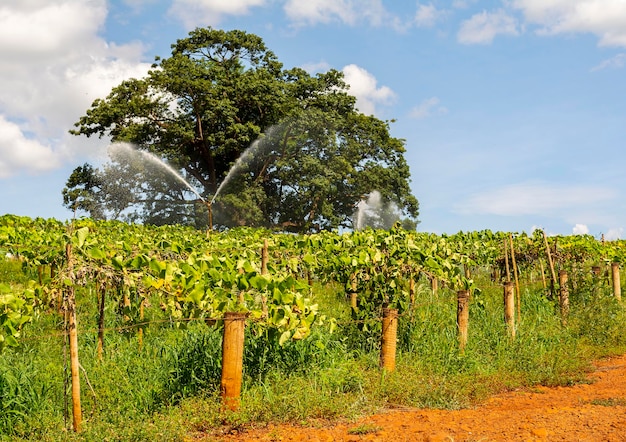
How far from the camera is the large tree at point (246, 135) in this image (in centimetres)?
3481

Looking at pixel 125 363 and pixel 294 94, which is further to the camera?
pixel 294 94

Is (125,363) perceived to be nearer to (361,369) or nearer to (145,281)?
(145,281)

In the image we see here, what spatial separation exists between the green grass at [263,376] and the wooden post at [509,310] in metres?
0.13

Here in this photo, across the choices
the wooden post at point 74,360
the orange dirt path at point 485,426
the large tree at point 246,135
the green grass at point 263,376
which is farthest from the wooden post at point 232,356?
the large tree at point 246,135

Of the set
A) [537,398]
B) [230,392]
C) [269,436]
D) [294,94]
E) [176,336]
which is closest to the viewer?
[269,436]

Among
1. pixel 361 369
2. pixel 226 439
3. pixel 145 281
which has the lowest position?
pixel 226 439

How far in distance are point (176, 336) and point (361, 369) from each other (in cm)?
276

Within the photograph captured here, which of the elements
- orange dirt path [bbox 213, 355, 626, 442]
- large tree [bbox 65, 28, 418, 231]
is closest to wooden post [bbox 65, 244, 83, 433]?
orange dirt path [bbox 213, 355, 626, 442]

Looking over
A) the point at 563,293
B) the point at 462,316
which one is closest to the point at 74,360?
the point at 462,316

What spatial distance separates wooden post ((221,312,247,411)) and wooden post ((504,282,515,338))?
17.4 feet

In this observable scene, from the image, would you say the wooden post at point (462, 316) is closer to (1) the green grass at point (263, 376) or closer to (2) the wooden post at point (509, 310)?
(1) the green grass at point (263, 376)

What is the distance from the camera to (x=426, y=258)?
931 cm

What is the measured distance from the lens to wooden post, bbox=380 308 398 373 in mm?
7918

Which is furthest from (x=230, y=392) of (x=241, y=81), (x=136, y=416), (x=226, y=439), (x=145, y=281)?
(x=241, y=81)
